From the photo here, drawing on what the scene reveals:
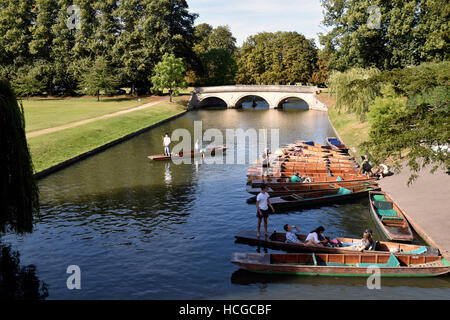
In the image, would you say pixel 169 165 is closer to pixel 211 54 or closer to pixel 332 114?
pixel 332 114

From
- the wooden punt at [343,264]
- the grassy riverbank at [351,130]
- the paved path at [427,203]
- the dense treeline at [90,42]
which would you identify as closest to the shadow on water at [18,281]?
the wooden punt at [343,264]

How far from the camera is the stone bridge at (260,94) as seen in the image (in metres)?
83.4

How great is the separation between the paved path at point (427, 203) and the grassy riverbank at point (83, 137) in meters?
26.5

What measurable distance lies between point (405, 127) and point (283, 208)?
10295 mm

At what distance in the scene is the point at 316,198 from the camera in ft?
82.6

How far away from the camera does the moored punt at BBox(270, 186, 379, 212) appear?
24.5 metres

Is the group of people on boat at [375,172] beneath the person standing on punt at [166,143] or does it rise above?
beneath

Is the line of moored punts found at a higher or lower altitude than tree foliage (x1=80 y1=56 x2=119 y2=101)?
→ lower

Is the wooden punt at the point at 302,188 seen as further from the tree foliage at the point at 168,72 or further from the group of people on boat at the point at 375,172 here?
the tree foliage at the point at 168,72

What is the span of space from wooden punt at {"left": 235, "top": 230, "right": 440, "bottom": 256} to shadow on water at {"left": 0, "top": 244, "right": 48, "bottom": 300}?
8.86 m

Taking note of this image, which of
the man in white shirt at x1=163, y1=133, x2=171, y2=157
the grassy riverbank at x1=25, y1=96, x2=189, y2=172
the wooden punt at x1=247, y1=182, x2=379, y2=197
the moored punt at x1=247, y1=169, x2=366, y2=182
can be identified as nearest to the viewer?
the wooden punt at x1=247, y1=182, x2=379, y2=197

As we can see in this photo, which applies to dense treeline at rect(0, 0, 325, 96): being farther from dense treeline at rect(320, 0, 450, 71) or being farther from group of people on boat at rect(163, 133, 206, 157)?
group of people on boat at rect(163, 133, 206, 157)

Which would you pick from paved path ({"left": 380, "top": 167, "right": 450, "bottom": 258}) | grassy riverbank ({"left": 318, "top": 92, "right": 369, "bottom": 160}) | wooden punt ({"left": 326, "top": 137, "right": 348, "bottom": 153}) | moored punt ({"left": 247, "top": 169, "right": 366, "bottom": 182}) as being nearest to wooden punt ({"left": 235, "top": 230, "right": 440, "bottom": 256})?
→ paved path ({"left": 380, "top": 167, "right": 450, "bottom": 258})

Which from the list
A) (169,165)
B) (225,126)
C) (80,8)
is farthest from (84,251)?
(80,8)
